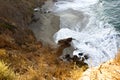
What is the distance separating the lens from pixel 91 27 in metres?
20.0

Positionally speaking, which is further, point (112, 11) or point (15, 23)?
point (112, 11)

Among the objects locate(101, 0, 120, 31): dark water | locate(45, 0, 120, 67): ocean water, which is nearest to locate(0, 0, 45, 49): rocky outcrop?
locate(45, 0, 120, 67): ocean water

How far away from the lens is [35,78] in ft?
22.1

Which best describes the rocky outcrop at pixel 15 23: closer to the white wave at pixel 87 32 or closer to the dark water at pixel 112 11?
the white wave at pixel 87 32

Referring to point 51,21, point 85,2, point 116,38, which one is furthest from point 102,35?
point 85,2

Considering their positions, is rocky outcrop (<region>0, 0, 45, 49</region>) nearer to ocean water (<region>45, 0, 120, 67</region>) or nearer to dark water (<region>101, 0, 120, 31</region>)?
ocean water (<region>45, 0, 120, 67</region>)

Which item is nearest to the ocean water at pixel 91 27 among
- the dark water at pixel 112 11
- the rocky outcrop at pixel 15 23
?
the dark water at pixel 112 11

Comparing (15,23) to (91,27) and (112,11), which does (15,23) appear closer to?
(91,27)

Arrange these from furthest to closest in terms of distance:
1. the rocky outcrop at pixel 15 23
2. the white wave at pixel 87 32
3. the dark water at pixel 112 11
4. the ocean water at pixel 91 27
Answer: the dark water at pixel 112 11, the ocean water at pixel 91 27, the white wave at pixel 87 32, the rocky outcrop at pixel 15 23

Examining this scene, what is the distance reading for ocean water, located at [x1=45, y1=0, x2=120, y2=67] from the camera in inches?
635

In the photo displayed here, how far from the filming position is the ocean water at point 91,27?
16125 millimetres

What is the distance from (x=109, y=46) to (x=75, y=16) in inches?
241

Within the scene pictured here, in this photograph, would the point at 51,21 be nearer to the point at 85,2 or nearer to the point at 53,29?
the point at 53,29

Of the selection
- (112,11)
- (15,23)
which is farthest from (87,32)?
(15,23)
